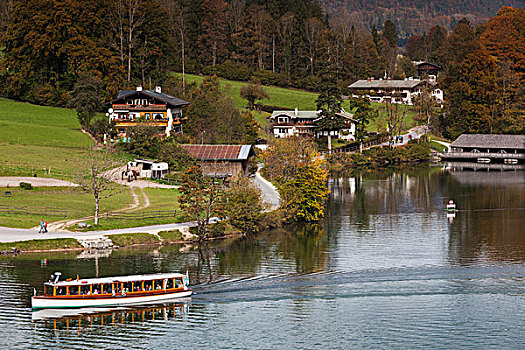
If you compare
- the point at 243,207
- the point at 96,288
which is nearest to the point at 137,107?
the point at 243,207

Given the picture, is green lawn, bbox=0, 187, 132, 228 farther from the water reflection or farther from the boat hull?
the water reflection

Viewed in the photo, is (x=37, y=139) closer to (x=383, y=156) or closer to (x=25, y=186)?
(x=25, y=186)

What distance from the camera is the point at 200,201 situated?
3179 inches

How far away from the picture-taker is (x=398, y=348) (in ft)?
164

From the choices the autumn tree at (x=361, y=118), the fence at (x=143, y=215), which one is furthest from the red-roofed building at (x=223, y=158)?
the autumn tree at (x=361, y=118)

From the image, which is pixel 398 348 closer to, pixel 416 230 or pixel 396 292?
pixel 396 292

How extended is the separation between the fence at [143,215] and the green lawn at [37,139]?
22.8 m

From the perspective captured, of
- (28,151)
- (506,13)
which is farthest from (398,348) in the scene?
(506,13)

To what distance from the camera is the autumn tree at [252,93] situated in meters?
182

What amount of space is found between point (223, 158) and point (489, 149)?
67.7 m

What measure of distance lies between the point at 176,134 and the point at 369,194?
125 ft

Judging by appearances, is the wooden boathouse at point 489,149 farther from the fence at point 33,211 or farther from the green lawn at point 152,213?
the fence at point 33,211

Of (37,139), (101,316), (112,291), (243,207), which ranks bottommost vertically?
(101,316)

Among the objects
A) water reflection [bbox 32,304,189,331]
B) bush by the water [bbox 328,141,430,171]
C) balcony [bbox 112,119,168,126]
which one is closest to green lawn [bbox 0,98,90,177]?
balcony [bbox 112,119,168,126]
